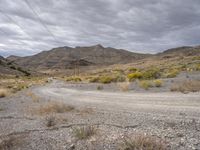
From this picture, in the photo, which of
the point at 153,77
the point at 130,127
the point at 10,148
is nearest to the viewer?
the point at 10,148

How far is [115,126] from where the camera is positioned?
319 inches

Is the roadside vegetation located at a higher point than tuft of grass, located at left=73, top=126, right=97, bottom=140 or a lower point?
lower

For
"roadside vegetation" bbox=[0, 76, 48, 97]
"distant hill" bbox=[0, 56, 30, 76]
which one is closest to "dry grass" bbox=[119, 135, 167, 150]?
"roadside vegetation" bbox=[0, 76, 48, 97]

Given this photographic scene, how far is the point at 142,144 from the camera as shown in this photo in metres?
5.69

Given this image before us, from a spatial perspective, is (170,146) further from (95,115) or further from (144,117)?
(95,115)

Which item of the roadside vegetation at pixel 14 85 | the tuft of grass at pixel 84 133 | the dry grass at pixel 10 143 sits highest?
the tuft of grass at pixel 84 133

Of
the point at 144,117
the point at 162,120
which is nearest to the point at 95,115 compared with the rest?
the point at 144,117

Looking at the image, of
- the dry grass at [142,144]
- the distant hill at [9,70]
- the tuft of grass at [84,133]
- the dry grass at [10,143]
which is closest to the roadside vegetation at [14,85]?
the dry grass at [10,143]

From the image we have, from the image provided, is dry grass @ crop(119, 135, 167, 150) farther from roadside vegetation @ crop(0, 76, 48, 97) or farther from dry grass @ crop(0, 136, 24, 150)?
roadside vegetation @ crop(0, 76, 48, 97)

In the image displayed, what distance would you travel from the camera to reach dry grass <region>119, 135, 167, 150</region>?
560 centimetres

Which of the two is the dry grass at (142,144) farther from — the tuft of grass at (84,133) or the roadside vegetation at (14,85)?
the roadside vegetation at (14,85)

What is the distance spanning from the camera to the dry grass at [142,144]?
560 centimetres

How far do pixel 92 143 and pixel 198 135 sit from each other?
297 centimetres

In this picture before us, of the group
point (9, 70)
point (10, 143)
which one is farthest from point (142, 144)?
point (9, 70)
